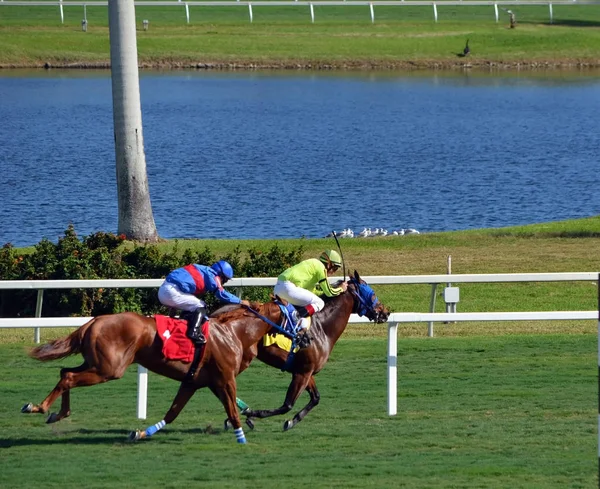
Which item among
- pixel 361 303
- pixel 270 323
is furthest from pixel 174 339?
pixel 361 303

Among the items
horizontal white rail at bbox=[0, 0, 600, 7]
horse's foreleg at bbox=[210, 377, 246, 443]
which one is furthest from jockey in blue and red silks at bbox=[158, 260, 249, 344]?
horizontal white rail at bbox=[0, 0, 600, 7]

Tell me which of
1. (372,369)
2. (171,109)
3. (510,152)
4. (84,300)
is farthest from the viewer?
(171,109)

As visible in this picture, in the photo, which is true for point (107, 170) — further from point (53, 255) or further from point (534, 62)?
point (534, 62)

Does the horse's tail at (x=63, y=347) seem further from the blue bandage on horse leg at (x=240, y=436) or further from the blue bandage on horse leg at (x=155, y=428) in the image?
the blue bandage on horse leg at (x=240, y=436)

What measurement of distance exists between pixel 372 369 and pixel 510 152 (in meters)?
25.9

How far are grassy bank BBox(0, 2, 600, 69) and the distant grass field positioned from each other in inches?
1632

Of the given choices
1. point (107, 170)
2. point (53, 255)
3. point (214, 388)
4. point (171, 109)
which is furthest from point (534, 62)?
point (214, 388)

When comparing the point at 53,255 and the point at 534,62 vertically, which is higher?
the point at 534,62

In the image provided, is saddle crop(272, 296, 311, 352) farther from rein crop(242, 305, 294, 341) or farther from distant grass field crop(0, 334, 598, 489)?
distant grass field crop(0, 334, 598, 489)

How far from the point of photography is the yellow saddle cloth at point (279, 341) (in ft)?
31.4

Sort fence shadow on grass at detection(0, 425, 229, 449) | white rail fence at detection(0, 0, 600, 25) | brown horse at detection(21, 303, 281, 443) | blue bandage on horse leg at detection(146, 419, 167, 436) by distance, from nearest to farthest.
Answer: brown horse at detection(21, 303, 281, 443) < fence shadow on grass at detection(0, 425, 229, 449) < blue bandage on horse leg at detection(146, 419, 167, 436) < white rail fence at detection(0, 0, 600, 25)

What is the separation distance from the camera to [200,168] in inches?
1297

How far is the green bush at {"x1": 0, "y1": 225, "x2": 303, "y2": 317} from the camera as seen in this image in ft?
46.8

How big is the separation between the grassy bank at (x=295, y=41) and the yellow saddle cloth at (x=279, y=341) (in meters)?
43.3
